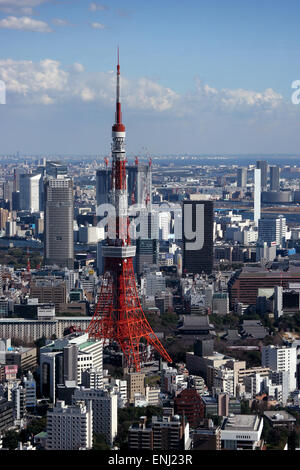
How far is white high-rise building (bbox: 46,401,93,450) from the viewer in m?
8.13

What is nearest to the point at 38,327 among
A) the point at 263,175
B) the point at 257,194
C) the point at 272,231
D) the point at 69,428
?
the point at 69,428

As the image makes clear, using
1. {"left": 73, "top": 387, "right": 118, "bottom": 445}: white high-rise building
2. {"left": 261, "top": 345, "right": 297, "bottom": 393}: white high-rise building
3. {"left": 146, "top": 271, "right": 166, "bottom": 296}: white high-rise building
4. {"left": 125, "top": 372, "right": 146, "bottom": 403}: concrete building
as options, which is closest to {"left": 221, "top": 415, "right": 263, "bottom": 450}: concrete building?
{"left": 73, "top": 387, "right": 118, "bottom": 445}: white high-rise building

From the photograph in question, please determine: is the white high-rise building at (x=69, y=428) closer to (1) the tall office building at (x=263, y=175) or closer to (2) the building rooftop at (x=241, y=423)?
(2) the building rooftop at (x=241, y=423)

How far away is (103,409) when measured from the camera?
8812 millimetres

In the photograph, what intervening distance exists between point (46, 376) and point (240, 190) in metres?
23.7

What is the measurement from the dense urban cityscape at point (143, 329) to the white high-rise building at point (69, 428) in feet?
0.04

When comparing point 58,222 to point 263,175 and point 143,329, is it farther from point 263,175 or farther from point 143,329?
point 263,175

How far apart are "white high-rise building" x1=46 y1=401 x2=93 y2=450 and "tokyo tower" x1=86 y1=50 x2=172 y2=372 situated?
3.39 metres

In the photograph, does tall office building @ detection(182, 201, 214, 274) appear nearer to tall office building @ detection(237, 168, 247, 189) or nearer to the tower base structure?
the tower base structure

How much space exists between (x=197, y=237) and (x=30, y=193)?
420 inches

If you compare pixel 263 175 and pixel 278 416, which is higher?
pixel 263 175

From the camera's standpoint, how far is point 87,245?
886 inches

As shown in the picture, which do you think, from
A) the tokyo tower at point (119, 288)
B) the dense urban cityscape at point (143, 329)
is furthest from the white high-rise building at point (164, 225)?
the tokyo tower at point (119, 288)

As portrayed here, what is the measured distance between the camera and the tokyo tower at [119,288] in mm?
12086
